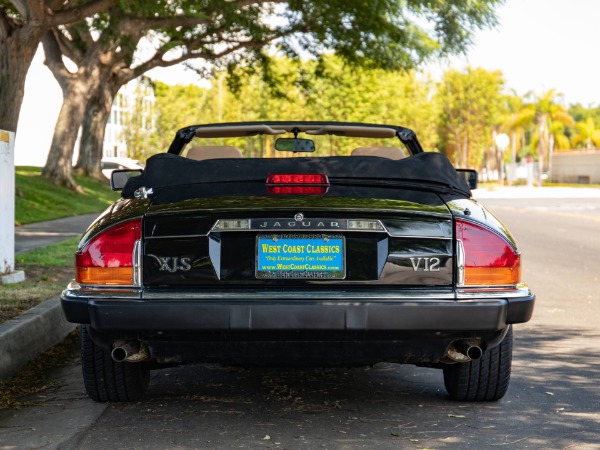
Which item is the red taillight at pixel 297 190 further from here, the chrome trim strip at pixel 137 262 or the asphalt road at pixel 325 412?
the asphalt road at pixel 325 412

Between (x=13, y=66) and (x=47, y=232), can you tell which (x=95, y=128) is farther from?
(x=47, y=232)

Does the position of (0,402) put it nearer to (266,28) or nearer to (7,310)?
(7,310)

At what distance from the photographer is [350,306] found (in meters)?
4.66

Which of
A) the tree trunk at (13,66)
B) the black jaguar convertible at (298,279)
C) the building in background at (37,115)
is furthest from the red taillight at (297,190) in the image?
the building in background at (37,115)

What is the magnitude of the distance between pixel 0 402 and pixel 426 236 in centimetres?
244

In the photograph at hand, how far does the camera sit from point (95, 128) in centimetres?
3562

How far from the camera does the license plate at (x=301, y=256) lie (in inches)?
187

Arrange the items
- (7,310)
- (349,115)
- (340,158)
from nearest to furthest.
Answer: (340,158)
(7,310)
(349,115)

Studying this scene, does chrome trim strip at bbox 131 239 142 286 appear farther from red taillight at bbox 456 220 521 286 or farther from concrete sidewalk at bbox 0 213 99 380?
concrete sidewalk at bbox 0 213 99 380

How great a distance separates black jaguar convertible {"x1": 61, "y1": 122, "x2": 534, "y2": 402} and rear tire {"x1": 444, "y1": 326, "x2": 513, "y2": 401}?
294 millimetres

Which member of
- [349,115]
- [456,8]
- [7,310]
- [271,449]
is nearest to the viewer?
[271,449]

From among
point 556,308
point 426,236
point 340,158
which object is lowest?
point 556,308

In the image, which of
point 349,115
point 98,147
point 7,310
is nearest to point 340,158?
point 7,310

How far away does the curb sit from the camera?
6391mm
